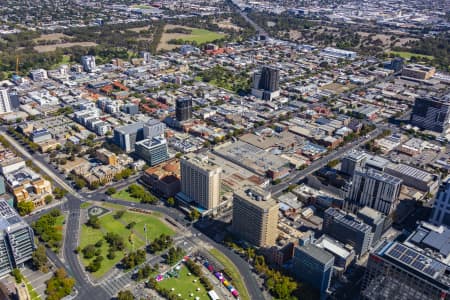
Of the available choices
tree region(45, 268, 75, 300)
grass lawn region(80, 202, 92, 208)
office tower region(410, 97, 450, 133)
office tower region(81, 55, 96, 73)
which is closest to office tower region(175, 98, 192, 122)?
grass lawn region(80, 202, 92, 208)

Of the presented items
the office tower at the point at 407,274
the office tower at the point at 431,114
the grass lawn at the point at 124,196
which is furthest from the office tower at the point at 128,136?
the office tower at the point at 431,114

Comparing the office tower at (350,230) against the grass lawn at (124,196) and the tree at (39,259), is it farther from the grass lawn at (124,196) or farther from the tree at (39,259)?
the tree at (39,259)

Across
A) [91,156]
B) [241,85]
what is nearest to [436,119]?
[241,85]

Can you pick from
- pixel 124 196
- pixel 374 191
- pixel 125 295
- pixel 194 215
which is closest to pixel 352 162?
pixel 374 191

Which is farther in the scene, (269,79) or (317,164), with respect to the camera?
(269,79)

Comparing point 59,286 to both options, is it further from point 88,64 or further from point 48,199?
point 88,64

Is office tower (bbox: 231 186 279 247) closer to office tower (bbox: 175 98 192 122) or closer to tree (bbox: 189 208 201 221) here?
tree (bbox: 189 208 201 221)
